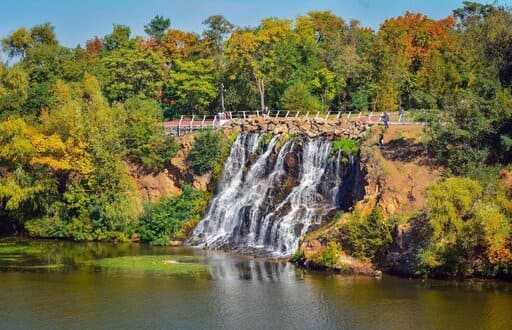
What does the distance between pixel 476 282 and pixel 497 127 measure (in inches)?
497

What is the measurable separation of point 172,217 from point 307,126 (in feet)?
44.7

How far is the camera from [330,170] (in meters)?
66.4

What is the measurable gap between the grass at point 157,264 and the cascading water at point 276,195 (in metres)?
5.76

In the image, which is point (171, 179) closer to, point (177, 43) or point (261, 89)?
point (261, 89)

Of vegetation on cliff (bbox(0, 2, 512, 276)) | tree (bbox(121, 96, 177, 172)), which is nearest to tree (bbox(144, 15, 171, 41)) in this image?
vegetation on cliff (bbox(0, 2, 512, 276))

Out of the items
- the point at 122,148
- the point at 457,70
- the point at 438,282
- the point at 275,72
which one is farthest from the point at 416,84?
the point at 438,282

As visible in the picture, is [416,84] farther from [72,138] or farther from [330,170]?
[72,138]

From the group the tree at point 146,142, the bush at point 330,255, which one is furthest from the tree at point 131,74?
the bush at point 330,255

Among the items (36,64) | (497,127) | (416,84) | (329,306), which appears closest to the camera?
(329,306)

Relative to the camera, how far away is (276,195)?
67.0 meters

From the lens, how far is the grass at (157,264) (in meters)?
55.3

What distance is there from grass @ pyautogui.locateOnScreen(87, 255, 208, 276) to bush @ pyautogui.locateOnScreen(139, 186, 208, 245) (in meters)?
7.62

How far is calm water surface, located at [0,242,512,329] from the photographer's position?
139 ft

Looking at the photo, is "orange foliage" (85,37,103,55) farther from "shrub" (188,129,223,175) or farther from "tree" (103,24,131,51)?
"shrub" (188,129,223,175)
